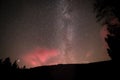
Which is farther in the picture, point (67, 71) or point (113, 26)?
point (113, 26)

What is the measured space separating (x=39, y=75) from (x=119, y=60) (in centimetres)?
621

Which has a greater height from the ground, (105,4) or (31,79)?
(105,4)

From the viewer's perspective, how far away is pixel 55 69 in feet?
48.6

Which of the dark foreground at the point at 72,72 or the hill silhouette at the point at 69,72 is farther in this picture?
the hill silhouette at the point at 69,72

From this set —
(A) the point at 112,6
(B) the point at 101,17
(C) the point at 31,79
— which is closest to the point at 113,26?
(B) the point at 101,17

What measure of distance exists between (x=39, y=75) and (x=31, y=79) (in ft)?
2.35

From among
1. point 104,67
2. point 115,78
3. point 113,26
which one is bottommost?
point 115,78

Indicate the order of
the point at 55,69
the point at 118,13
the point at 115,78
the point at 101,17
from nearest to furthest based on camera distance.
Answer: the point at 115,78
the point at 55,69
the point at 118,13
the point at 101,17

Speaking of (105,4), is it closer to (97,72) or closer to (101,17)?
(101,17)

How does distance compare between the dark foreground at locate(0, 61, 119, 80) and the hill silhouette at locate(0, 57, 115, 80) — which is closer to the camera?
the dark foreground at locate(0, 61, 119, 80)

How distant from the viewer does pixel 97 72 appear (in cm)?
1328

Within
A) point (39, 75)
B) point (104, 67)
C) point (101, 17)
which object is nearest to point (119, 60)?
point (104, 67)

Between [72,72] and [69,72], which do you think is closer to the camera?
[72,72]

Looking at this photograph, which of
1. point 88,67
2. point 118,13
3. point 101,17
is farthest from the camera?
point 101,17
